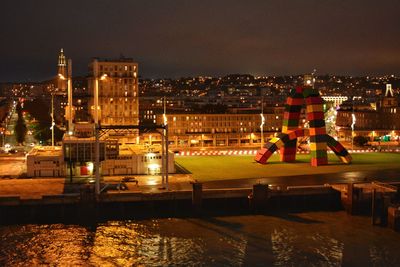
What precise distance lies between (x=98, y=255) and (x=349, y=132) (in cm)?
7108

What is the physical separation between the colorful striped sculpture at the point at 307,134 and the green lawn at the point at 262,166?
2.87ft

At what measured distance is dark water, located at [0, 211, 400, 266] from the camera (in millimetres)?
29422

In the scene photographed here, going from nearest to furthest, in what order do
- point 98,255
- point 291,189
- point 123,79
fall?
1. point 98,255
2. point 291,189
3. point 123,79

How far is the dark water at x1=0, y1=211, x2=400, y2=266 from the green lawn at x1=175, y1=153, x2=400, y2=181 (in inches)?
542

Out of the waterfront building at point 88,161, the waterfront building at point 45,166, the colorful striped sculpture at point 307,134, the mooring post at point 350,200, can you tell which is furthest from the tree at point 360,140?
the waterfront building at point 45,166

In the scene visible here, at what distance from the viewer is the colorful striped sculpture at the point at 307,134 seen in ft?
190

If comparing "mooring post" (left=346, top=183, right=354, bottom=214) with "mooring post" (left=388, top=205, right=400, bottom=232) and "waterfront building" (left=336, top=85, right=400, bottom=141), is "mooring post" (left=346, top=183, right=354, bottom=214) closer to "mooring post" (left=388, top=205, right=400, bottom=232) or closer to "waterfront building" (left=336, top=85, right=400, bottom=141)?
"mooring post" (left=388, top=205, right=400, bottom=232)

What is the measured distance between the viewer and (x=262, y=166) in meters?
57.7

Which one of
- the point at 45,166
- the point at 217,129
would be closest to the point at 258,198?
the point at 45,166

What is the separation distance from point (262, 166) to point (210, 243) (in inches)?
1029

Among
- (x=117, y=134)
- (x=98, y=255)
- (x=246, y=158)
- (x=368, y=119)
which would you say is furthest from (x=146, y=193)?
(x=368, y=119)

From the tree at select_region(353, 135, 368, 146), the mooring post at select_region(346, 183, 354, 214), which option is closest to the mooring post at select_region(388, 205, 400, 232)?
the mooring post at select_region(346, 183, 354, 214)

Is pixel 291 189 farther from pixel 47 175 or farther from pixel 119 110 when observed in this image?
pixel 119 110

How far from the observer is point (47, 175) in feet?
164
